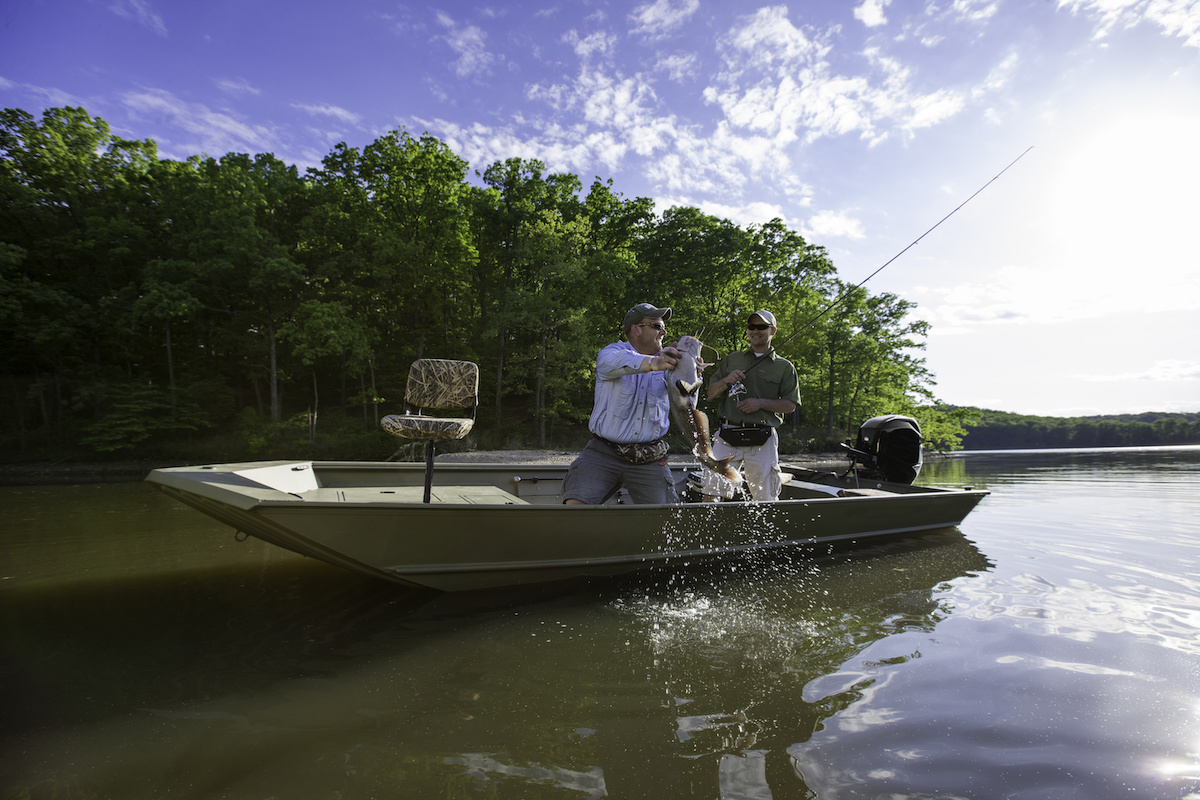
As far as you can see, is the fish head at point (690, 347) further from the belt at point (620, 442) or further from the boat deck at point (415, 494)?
the boat deck at point (415, 494)

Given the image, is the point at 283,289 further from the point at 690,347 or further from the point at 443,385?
the point at 690,347

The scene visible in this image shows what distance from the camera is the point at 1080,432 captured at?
56469 mm

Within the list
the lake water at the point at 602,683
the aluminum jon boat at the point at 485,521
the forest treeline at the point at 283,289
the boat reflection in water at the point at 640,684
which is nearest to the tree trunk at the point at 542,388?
the forest treeline at the point at 283,289

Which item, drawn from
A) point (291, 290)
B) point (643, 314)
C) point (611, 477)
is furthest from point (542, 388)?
point (643, 314)

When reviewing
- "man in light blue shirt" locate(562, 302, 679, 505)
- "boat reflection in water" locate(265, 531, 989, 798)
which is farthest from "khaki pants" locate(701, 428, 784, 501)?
"man in light blue shirt" locate(562, 302, 679, 505)

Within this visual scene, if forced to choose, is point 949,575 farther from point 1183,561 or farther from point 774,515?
point 1183,561

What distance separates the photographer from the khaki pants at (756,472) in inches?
202

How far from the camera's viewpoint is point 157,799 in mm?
1758

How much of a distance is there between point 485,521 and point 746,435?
2.72 meters

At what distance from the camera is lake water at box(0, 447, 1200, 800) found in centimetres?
193

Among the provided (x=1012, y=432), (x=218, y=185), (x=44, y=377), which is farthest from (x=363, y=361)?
(x=1012, y=432)

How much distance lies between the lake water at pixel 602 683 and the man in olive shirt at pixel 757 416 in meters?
0.86

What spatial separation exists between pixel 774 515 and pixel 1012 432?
A: 6855 cm

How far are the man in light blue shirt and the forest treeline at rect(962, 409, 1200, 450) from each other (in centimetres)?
5740
